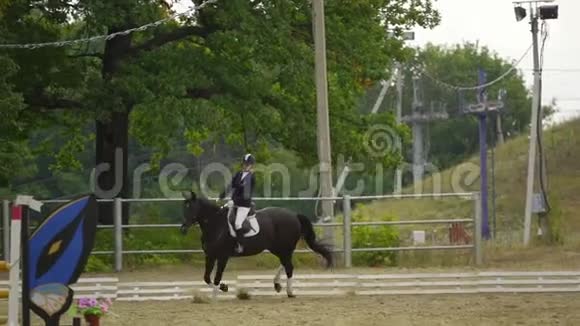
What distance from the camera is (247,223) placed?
Result: 18641 millimetres

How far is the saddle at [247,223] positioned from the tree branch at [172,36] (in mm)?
11502

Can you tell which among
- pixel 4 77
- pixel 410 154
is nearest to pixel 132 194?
pixel 4 77

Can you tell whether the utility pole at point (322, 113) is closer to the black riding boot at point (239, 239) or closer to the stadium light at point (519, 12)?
the black riding boot at point (239, 239)

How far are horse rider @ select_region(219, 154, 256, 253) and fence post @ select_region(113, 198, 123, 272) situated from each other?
6.82m

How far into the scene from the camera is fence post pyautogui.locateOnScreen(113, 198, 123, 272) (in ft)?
82.2

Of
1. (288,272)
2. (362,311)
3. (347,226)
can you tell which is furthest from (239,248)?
(347,226)

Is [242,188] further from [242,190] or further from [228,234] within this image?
[228,234]

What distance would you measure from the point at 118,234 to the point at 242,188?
7750 millimetres

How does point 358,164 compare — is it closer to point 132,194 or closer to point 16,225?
point 16,225

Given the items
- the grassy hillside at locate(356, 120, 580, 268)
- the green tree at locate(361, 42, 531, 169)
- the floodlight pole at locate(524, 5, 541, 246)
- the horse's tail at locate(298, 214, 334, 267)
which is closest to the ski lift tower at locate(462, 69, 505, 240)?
the grassy hillside at locate(356, 120, 580, 268)

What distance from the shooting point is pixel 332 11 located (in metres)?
30.1

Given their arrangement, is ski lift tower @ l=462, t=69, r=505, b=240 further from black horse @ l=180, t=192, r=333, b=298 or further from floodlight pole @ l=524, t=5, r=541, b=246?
black horse @ l=180, t=192, r=333, b=298

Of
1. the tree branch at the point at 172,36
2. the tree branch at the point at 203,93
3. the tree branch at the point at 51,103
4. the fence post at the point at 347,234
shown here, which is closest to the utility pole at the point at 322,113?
the fence post at the point at 347,234

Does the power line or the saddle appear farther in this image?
the power line
